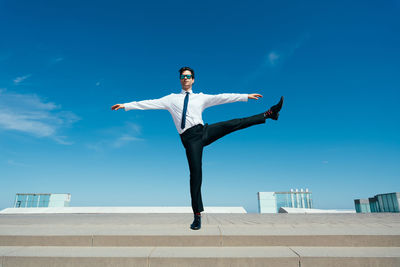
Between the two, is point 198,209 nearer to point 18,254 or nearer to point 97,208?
point 18,254

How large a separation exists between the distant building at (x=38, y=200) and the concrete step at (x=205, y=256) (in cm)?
1429

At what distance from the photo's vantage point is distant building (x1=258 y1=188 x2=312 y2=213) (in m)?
14.9

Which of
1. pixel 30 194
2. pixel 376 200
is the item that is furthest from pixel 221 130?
pixel 30 194

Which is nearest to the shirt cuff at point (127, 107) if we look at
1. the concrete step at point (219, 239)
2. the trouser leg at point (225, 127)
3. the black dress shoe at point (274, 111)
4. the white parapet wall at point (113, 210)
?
the trouser leg at point (225, 127)

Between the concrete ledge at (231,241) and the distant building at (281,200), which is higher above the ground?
the distant building at (281,200)

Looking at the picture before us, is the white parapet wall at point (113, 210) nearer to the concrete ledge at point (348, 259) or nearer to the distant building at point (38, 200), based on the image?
the distant building at point (38, 200)

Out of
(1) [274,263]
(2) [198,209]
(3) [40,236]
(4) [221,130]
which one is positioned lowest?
(1) [274,263]

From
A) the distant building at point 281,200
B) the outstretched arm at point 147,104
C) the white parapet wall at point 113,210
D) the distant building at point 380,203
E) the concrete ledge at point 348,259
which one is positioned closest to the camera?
Result: the concrete ledge at point 348,259

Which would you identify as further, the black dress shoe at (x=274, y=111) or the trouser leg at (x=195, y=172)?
the black dress shoe at (x=274, y=111)

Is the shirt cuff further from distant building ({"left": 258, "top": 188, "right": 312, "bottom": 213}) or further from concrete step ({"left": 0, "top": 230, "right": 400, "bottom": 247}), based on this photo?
distant building ({"left": 258, "top": 188, "right": 312, "bottom": 213})

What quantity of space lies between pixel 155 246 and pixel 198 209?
0.90 meters

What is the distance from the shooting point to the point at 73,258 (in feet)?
9.11

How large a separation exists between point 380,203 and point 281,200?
18.4 ft

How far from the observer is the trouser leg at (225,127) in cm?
398
